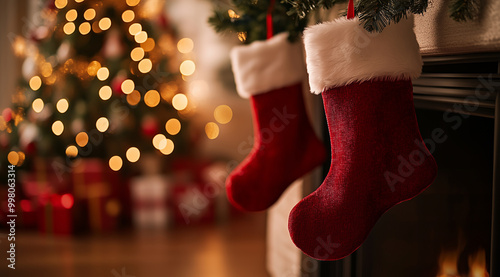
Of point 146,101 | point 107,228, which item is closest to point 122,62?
point 146,101

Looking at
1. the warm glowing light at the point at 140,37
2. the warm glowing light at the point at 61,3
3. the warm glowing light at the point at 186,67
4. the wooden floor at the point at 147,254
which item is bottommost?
the wooden floor at the point at 147,254

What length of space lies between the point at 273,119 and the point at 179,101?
1.70 meters

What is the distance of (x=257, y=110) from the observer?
133cm

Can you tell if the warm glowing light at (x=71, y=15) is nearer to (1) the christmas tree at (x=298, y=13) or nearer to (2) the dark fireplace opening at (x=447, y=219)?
(1) the christmas tree at (x=298, y=13)

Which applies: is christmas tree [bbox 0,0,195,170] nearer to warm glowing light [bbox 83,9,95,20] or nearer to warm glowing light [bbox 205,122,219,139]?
warm glowing light [bbox 83,9,95,20]

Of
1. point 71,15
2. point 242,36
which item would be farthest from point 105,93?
point 242,36

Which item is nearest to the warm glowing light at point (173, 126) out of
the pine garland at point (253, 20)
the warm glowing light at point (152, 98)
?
the warm glowing light at point (152, 98)

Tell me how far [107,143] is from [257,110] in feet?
5.63

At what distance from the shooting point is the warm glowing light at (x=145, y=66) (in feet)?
9.13

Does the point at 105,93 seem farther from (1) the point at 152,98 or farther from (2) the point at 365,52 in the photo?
(2) the point at 365,52

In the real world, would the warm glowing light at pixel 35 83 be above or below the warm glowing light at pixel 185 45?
below

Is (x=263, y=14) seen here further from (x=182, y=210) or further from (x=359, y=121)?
(x=182, y=210)

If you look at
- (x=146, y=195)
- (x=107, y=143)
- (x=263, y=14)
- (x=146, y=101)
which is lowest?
(x=146, y=195)

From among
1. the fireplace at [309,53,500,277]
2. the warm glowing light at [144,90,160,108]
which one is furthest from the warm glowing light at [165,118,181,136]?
the fireplace at [309,53,500,277]
